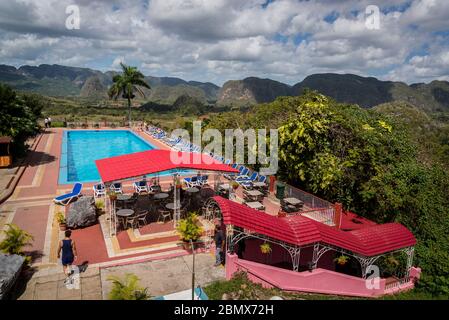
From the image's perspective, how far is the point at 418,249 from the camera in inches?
512

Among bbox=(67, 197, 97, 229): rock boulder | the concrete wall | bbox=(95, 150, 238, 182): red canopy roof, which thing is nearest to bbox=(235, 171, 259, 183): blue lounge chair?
bbox=(95, 150, 238, 182): red canopy roof

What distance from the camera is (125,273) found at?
31.4 ft

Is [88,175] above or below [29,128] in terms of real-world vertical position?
below

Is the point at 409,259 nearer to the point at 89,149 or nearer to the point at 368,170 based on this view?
the point at 368,170

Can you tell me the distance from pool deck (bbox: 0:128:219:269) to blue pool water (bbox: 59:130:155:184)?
9.72ft

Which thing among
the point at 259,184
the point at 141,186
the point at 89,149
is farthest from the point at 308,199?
the point at 89,149

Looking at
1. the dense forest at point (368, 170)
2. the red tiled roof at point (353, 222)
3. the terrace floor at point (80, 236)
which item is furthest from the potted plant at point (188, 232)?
the dense forest at point (368, 170)

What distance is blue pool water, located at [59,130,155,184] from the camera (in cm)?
2233

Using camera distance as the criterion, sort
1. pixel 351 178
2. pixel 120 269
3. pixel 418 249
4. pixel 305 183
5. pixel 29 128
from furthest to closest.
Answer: pixel 29 128 < pixel 305 183 < pixel 351 178 < pixel 418 249 < pixel 120 269

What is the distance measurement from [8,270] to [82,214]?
4457 mm

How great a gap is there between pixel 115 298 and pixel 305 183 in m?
13.8
